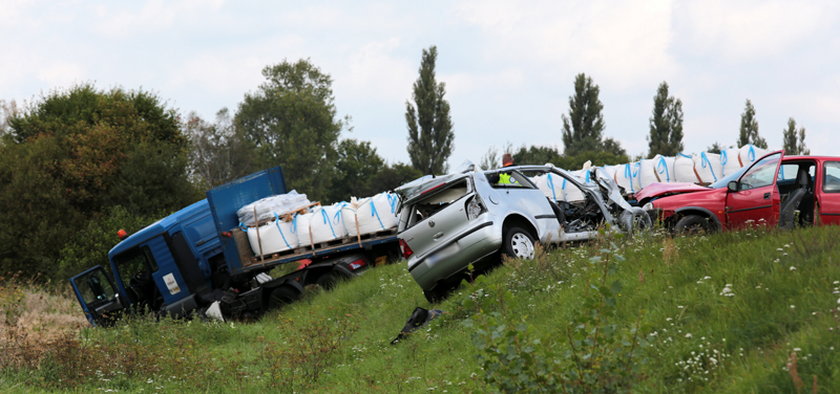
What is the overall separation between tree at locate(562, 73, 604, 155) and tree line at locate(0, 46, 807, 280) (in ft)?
0.24

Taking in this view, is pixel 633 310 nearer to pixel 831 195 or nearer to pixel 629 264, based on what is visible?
pixel 629 264

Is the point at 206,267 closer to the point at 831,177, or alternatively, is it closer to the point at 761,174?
the point at 761,174

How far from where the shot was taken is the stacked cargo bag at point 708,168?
1853cm

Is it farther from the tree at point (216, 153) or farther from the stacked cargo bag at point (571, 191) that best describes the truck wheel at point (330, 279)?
the tree at point (216, 153)

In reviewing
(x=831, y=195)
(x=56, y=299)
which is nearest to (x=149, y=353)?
(x=831, y=195)

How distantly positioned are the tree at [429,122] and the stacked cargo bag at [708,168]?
3765 cm

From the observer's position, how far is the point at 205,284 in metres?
17.2

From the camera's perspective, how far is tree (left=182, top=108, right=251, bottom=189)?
59781 millimetres

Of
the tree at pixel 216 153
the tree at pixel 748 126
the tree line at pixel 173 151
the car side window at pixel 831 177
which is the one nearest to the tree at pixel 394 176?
the tree line at pixel 173 151

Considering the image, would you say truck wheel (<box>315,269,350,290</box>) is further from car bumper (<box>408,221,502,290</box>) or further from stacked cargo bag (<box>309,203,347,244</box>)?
car bumper (<box>408,221,502,290</box>)

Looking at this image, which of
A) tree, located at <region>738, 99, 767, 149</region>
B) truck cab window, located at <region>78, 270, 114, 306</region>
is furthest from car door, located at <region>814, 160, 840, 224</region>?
tree, located at <region>738, 99, 767, 149</region>

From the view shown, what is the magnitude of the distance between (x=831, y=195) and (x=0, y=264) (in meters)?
28.2

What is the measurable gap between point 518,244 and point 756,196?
3369mm

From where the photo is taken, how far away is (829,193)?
32.7ft
